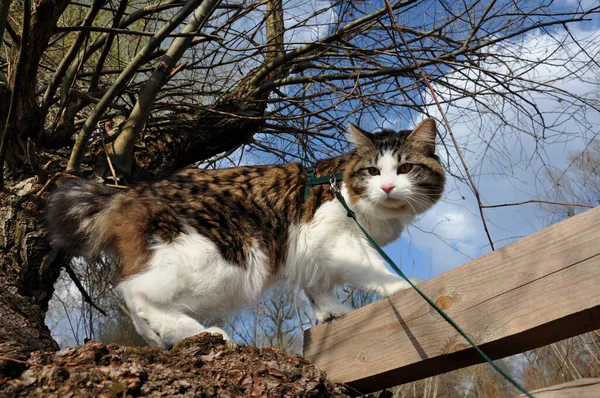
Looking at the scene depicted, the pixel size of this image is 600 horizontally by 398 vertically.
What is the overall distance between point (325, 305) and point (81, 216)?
140 centimetres

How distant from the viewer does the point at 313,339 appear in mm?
2691

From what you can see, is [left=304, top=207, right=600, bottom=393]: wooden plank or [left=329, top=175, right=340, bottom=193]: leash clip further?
[left=329, top=175, right=340, bottom=193]: leash clip

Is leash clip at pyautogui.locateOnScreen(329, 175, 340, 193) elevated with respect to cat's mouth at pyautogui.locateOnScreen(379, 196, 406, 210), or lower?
elevated

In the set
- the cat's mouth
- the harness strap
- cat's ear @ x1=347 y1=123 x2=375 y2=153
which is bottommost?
the cat's mouth

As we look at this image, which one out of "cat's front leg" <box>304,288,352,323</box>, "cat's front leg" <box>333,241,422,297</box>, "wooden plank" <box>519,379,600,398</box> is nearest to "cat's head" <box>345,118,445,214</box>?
"cat's front leg" <box>333,241,422,297</box>

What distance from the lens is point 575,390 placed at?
1.77 m

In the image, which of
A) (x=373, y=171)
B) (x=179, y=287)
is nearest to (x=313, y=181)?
(x=373, y=171)

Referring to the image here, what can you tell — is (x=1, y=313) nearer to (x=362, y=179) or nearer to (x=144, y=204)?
(x=144, y=204)

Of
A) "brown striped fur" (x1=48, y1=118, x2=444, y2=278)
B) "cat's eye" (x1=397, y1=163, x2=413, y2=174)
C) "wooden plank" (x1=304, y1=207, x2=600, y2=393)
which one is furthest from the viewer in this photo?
"cat's eye" (x1=397, y1=163, x2=413, y2=174)

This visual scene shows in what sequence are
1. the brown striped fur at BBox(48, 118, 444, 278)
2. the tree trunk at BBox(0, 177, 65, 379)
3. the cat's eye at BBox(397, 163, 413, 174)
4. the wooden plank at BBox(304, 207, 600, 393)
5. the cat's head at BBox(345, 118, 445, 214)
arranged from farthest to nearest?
the cat's eye at BBox(397, 163, 413, 174) → the cat's head at BBox(345, 118, 445, 214) → the tree trunk at BBox(0, 177, 65, 379) → the brown striped fur at BBox(48, 118, 444, 278) → the wooden plank at BBox(304, 207, 600, 393)

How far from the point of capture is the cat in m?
2.61

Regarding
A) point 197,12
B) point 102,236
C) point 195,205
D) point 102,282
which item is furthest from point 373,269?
point 102,282

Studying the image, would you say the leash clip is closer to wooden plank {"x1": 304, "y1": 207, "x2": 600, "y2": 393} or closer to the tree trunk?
wooden plank {"x1": 304, "y1": 207, "x2": 600, "y2": 393}

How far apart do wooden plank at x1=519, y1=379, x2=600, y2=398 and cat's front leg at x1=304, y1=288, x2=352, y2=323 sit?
1.29 m
